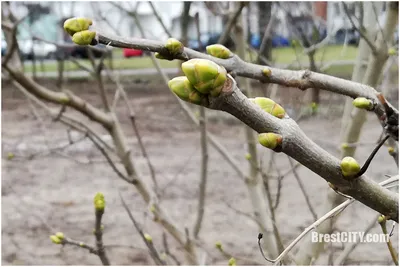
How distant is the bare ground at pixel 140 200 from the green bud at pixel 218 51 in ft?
4.52

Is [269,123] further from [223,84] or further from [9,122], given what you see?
[9,122]

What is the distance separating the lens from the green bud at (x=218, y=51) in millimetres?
733

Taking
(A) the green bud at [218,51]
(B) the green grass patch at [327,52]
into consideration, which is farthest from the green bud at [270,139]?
(B) the green grass patch at [327,52]

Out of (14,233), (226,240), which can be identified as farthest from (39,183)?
(226,240)

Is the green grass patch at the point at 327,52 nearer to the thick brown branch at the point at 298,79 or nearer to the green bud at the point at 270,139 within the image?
the thick brown branch at the point at 298,79

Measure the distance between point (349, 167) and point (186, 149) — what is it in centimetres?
597

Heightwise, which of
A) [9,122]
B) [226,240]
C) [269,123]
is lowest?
[9,122]

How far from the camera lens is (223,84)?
0.38 metres

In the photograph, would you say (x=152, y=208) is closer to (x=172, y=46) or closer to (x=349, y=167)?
(x=172, y=46)

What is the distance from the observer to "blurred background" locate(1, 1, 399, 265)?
7.05 feet

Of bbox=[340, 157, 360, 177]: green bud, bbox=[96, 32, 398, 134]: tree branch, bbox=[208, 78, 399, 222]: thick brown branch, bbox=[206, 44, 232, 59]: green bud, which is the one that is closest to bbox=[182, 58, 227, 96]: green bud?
bbox=[208, 78, 399, 222]: thick brown branch

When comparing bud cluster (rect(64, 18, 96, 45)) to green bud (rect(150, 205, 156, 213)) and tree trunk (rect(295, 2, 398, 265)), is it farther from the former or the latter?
green bud (rect(150, 205, 156, 213))

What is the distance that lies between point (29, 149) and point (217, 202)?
193 cm

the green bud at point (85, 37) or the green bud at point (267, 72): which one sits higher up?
the green bud at point (85, 37)
